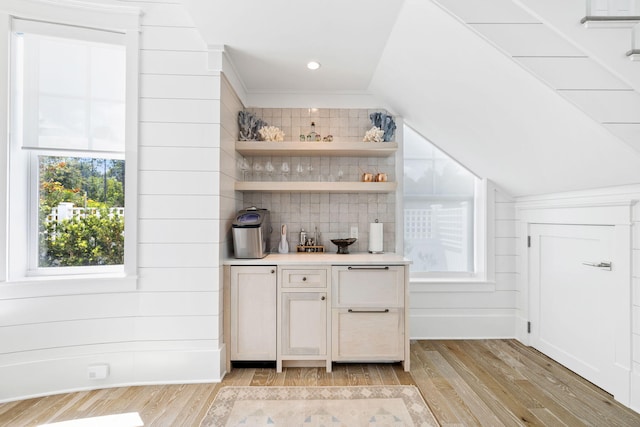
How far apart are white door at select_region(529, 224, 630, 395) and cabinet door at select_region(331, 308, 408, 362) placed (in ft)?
4.32

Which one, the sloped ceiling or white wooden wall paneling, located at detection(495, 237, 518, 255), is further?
white wooden wall paneling, located at detection(495, 237, 518, 255)

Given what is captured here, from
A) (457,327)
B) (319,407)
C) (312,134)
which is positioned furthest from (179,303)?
(457,327)

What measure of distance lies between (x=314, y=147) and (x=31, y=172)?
2.04 meters

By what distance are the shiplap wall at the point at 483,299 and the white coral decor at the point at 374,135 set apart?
1.22 meters

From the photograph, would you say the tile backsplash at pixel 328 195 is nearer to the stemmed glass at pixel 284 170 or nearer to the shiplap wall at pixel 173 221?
the stemmed glass at pixel 284 170

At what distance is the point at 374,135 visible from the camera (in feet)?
10.6

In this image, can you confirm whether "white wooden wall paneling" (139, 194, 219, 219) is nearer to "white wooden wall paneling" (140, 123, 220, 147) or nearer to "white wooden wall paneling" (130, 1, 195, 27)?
"white wooden wall paneling" (140, 123, 220, 147)

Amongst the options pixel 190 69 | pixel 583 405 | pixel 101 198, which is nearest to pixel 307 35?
pixel 190 69

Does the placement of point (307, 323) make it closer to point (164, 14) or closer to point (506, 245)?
point (506, 245)

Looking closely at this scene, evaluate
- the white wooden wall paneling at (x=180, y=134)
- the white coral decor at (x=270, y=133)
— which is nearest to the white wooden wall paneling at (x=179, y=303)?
the white wooden wall paneling at (x=180, y=134)

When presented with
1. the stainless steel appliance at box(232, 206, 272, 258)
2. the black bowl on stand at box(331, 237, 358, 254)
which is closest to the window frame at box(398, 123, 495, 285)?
the black bowl on stand at box(331, 237, 358, 254)

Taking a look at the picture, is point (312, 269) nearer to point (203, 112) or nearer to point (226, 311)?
point (226, 311)

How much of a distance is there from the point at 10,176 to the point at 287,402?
2.29 m

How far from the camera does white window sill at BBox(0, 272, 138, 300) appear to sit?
2.32m
